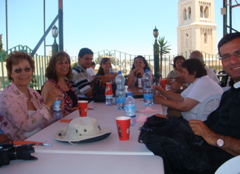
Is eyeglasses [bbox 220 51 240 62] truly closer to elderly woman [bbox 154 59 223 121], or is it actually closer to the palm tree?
elderly woman [bbox 154 59 223 121]

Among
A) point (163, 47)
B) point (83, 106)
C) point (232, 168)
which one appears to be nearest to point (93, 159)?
point (232, 168)

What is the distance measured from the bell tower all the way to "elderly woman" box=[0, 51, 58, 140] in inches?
1942

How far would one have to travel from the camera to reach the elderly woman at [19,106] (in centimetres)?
182

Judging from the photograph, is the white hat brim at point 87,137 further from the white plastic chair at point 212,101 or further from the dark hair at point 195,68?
the dark hair at point 195,68

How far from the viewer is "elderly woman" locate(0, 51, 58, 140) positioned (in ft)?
5.97

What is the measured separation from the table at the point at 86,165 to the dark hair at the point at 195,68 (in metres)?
1.51

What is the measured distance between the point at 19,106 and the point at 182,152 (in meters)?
1.25

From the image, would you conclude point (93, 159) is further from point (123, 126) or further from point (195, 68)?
point (195, 68)

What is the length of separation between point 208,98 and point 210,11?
54049mm

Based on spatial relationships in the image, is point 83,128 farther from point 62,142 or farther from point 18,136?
point 18,136

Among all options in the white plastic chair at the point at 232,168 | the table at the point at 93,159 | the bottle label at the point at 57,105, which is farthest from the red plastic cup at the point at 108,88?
the white plastic chair at the point at 232,168

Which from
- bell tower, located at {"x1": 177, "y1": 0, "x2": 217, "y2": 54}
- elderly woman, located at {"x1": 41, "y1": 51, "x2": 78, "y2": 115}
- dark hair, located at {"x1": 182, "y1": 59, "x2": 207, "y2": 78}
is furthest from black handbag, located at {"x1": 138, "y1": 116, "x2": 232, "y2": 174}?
bell tower, located at {"x1": 177, "y1": 0, "x2": 217, "y2": 54}

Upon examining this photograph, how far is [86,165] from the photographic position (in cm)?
112

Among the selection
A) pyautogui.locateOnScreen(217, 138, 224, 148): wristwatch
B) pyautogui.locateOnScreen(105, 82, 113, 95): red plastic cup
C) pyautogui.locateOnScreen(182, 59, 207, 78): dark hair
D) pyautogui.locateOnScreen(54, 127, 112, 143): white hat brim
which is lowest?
pyautogui.locateOnScreen(217, 138, 224, 148): wristwatch
